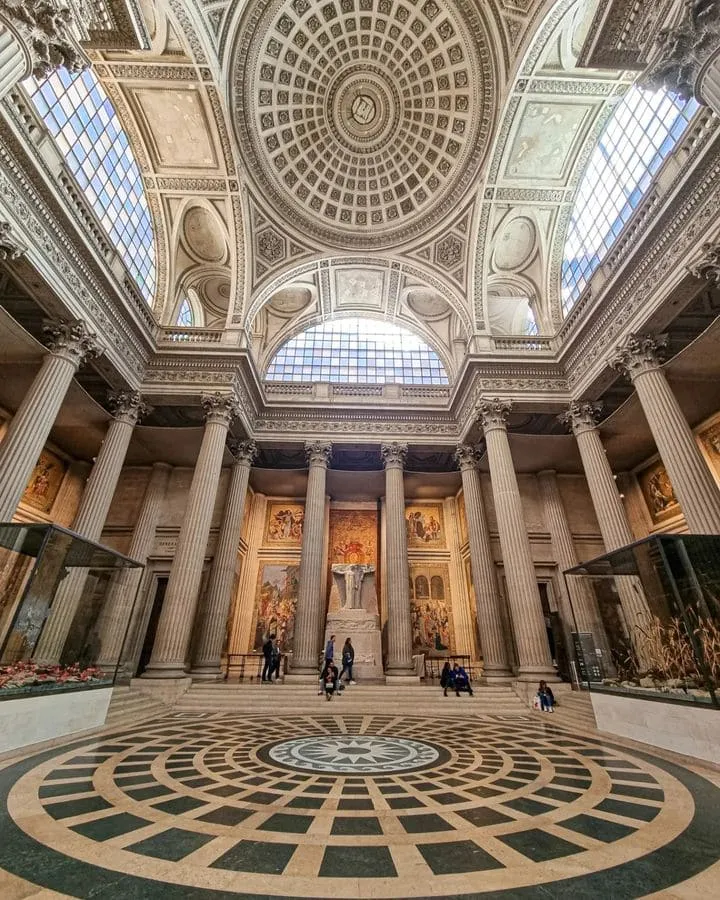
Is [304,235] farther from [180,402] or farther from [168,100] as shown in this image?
[180,402]

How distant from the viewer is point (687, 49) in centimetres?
507

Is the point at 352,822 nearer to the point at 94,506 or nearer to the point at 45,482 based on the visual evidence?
the point at 94,506

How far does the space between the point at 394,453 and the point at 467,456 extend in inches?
112

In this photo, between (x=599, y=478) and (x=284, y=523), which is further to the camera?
(x=284, y=523)

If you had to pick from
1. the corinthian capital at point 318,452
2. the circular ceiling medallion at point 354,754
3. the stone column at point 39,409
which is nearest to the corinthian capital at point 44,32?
the stone column at point 39,409

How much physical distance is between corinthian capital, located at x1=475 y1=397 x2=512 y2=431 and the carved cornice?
8667 millimetres

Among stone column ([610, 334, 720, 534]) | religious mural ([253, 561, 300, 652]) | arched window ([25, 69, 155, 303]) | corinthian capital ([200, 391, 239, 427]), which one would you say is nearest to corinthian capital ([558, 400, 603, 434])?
stone column ([610, 334, 720, 534])

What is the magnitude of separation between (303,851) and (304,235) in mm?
18128

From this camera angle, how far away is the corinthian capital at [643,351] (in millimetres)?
10227

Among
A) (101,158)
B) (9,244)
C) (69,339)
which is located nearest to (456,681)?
(69,339)

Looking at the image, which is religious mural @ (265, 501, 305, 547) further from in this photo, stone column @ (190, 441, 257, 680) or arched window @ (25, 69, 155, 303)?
arched window @ (25, 69, 155, 303)

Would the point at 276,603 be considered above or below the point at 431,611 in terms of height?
above

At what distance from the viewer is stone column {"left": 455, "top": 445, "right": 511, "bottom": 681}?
481 inches

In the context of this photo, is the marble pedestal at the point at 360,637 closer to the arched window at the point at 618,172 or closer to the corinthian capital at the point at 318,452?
the corinthian capital at the point at 318,452
